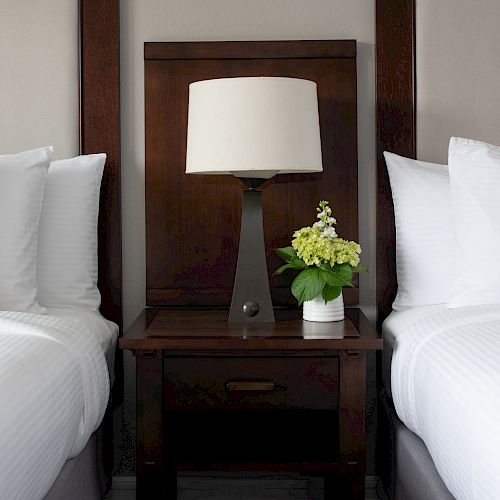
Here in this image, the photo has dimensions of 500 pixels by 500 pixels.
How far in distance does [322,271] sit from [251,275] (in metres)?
0.19

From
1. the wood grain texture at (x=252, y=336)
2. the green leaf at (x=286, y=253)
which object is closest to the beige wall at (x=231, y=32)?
the green leaf at (x=286, y=253)

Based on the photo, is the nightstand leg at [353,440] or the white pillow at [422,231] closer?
the nightstand leg at [353,440]

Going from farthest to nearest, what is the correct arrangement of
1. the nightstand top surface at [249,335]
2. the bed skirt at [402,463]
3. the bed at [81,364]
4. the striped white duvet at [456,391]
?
the nightstand top surface at [249,335] → the bed skirt at [402,463] → the bed at [81,364] → the striped white duvet at [456,391]

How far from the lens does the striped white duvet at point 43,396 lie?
1.27m

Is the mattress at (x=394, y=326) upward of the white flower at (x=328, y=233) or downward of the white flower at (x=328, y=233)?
downward

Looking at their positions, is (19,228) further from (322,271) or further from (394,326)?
(394,326)

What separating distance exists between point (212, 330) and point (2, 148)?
2.99 ft

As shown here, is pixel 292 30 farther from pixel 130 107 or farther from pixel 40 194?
pixel 40 194

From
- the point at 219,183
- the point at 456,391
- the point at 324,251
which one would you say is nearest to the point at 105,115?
the point at 219,183

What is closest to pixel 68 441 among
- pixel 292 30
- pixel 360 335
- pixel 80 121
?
pixel 360 335

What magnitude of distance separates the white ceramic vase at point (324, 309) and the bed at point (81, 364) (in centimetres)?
55

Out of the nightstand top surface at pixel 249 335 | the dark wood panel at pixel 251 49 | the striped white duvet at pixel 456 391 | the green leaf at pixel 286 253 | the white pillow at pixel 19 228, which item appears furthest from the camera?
the dark wood panel at pixel 251 49

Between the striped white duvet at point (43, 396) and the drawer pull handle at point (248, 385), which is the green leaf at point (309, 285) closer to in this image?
the drawer pull handle at point (248, 385)

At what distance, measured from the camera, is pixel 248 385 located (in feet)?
6.52
